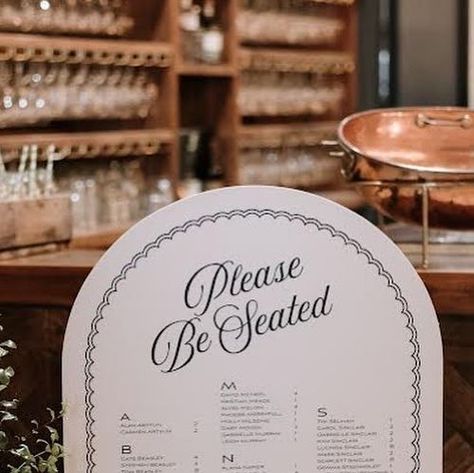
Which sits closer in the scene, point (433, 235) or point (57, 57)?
point (433, 235)

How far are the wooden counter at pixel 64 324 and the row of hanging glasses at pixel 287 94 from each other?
323 cm

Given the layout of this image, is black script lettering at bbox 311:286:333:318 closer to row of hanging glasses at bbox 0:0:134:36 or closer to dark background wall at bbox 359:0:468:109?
row of hanging glasses at bbox 0:0:134:36

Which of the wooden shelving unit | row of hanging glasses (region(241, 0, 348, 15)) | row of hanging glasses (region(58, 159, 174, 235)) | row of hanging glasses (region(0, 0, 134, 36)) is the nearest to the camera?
row of hanging glasses (region(0, 0, 134, 36))

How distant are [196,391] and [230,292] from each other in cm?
17

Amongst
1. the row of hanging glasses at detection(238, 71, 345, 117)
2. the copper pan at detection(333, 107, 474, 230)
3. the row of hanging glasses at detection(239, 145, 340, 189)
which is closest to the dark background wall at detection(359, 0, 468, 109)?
the row of hanging glasses at detection(238, 71, 345, 117)

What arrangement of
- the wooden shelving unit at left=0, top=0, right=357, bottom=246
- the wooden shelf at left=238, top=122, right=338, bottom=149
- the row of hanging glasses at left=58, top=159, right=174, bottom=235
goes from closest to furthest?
1. the wooden shelving unit at left=0, top=0, right=357, bottom=246
2. the row of hanging glasses at left=58, top=159, right=174, bottom=235
3. the wooden shelf at left=238, top=122, right=338, bottom=149

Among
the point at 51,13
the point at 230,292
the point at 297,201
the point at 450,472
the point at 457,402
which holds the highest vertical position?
the point at 51,13

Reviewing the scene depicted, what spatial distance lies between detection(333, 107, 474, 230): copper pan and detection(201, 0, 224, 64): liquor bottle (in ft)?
8.98

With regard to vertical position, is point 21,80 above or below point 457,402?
above

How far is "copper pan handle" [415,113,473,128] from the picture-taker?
239cm

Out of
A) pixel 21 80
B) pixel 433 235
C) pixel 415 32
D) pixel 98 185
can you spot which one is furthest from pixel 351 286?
pixel 415 32

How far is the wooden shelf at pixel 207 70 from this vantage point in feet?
16.0

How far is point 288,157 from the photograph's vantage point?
5.73 m

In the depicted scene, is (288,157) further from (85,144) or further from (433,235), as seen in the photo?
(433,235)
